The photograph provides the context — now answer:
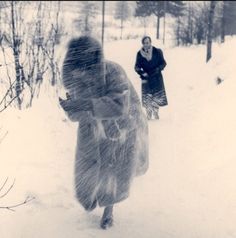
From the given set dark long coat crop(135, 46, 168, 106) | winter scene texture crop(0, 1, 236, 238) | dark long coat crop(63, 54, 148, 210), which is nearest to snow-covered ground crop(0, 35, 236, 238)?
winter scene texture crop(0, 1, 236, 238)

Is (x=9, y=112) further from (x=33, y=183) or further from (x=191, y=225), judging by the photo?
(x=191, y=225)

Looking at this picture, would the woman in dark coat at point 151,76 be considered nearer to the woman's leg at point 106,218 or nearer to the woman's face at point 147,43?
the woman's face at point 147,43

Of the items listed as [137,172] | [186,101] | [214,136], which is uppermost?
[137,172]

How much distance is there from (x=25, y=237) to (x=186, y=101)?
727 centimetres

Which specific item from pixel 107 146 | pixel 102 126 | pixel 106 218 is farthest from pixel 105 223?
pixel 102 126

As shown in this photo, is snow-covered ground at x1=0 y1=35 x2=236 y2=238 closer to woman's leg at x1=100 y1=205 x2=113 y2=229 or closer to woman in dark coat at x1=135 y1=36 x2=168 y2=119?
woman's leg at x1=100 y1=205 x2=113 y2=229

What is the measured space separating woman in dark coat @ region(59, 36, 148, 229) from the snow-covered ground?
1.13 feet

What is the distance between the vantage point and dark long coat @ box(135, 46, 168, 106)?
8.12m

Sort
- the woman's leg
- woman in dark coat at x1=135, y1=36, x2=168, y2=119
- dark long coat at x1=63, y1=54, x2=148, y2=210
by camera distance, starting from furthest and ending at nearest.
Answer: woman in dark coat at x1=135, y1=36, x2=168, y2=119 < the woman's leg < dark long coat at x1=63, y1=54, x2=148, y2=210

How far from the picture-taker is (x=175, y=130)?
7535 millimetres

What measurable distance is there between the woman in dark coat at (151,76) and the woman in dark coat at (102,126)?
4388 mm

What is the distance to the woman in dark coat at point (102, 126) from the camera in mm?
3303

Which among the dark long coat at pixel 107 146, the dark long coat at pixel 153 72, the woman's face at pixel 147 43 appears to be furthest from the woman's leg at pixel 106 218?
the dark long coat at pixel 153 72

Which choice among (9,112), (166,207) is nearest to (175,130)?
(9,112)
